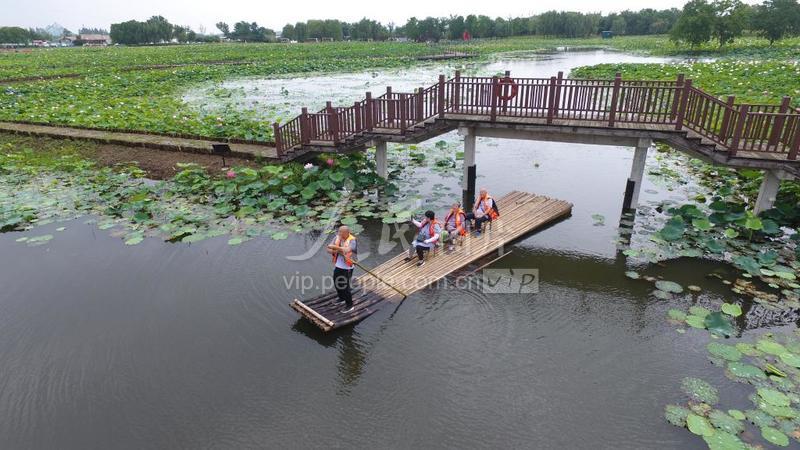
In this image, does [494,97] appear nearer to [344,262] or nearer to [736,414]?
[344,262]

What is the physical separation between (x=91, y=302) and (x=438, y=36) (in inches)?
5202

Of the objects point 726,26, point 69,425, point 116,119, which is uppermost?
point 726,26

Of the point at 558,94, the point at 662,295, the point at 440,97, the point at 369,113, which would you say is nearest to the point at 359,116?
the point at 369,113

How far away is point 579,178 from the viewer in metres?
16.8

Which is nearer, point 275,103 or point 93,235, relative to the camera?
point 93,235

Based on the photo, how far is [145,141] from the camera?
62.9ft

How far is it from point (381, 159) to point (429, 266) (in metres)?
6.31

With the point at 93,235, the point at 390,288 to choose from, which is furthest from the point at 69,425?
the point at 93,235

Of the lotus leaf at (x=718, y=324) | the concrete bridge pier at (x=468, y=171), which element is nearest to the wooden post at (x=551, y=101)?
the concrete bridge pier at (x=468, y=171)

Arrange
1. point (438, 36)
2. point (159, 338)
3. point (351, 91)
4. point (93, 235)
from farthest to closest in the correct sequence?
point (438, 36), point (351, 91), point (93, 235), point (159, 338)

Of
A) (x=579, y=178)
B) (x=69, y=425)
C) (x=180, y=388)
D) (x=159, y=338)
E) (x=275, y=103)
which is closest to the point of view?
(x=69, y=425)

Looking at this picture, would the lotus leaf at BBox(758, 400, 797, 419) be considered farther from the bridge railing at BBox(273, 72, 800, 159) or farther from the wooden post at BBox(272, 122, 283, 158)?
the wooden post at BBox(272, 122, 283, 158)

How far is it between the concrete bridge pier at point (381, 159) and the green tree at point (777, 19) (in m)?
69.7

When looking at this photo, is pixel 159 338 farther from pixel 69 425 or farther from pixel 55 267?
pixel 55 267
